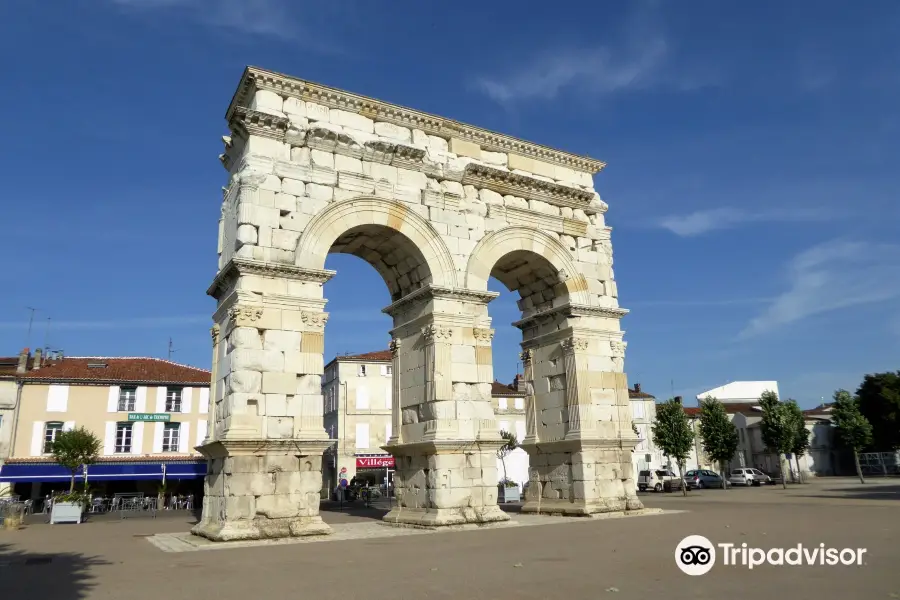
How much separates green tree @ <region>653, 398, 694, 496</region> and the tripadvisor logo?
25220 mm

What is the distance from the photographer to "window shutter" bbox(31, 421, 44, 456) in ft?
102

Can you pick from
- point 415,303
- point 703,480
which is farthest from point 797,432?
point 415,303

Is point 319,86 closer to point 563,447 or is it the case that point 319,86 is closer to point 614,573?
point 563,447

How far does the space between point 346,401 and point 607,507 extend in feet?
83.4

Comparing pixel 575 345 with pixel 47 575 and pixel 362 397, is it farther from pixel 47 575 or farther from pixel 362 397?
pixel 362 397

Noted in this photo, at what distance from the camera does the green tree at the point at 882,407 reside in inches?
1789

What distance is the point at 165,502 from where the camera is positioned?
32.3m

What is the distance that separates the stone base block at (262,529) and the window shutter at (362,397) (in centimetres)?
2691

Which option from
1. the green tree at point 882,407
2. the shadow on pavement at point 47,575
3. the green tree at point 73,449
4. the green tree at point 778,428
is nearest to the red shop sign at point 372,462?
the green tree at point 73,449

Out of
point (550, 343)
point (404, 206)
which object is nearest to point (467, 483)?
point (550, 343)

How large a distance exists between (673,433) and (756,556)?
26936mm

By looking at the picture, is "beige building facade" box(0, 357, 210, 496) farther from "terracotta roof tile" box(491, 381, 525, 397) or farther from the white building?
the white building

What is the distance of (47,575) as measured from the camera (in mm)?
9273

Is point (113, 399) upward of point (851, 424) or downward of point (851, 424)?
upward
